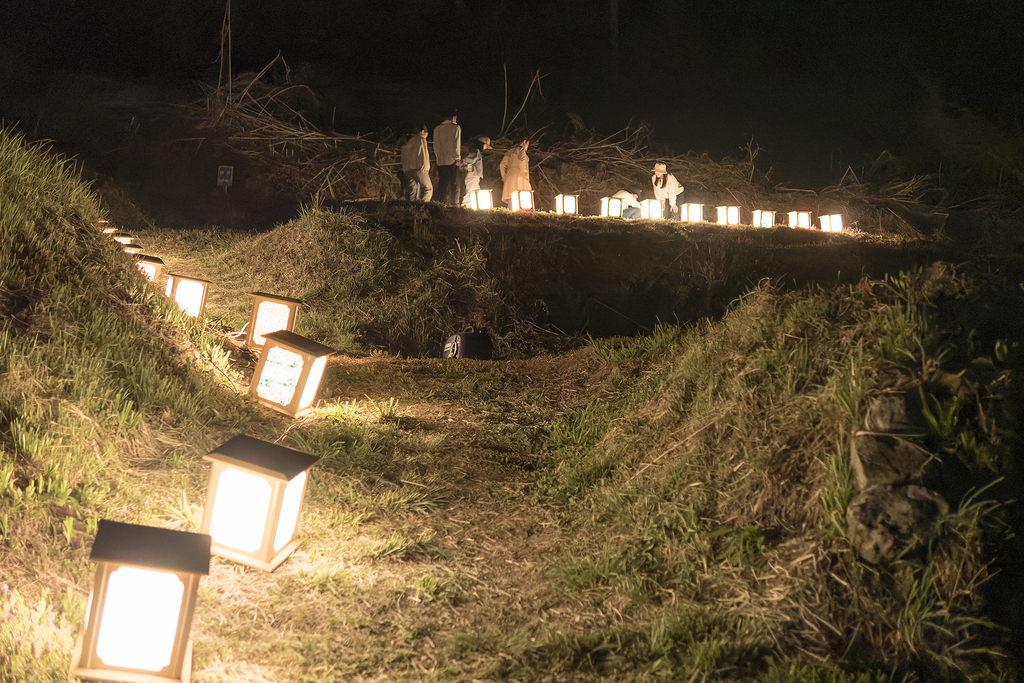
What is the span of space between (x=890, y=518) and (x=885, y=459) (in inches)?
10.3

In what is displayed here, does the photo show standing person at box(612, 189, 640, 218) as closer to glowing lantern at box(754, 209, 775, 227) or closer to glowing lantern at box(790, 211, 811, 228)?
glowing lantern at box(754, 209, 775, 227)

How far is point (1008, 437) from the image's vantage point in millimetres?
2623

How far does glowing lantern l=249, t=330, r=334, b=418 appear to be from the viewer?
4406mm

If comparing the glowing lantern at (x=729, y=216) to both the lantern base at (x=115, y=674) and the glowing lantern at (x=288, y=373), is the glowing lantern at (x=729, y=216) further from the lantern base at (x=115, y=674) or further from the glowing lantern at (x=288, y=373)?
the lantern base at (x=115, y=674)

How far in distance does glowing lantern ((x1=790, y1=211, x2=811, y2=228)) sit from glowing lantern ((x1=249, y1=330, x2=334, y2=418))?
11.4 meters

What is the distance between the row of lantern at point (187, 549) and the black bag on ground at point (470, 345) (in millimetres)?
3223

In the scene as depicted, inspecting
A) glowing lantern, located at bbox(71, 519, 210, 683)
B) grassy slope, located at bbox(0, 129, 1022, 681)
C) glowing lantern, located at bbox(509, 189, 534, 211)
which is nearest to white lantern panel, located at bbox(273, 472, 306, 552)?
grassy slope, located at bbox(0, 129, 1022, 681)

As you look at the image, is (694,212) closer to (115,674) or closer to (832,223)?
(832,223)

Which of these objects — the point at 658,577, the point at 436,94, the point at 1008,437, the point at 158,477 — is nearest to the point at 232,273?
the point at 158,477

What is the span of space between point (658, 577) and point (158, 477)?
2.51 meters

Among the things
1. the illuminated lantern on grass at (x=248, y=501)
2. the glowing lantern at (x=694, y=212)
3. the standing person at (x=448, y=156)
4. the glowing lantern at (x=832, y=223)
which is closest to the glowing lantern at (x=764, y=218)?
the glowing lantern at (x=832, y=223)

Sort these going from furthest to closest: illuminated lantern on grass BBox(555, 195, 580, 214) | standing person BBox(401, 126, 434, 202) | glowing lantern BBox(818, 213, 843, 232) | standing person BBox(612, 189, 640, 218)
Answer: glowing lantern BBox(818, 213, 843, 232) → standing person BBox(612, 189, 640, 218) → illuminated lantern on grass BBox(555, 195, 580, 214) → standing person BBox(401, 126, 434, 202)

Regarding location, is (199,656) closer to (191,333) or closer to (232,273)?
(191,333)

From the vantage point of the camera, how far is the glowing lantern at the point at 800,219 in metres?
13.2
